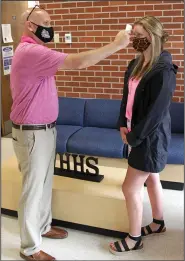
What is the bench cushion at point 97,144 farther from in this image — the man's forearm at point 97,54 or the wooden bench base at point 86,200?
the man's forearm at point 97,54

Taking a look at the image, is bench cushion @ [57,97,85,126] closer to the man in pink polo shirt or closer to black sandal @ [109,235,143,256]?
the man in pink polo shirt

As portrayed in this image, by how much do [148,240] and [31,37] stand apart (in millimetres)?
1636

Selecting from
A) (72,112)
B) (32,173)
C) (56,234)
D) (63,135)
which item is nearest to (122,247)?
(56,234)

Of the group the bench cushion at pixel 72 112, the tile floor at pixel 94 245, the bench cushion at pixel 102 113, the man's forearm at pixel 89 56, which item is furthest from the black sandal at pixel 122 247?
the bench cushion at pixel 72 112

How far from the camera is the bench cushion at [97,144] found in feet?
10.7

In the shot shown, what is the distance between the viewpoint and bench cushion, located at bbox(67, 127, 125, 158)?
10.7 feet

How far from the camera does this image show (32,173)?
2.12 meters

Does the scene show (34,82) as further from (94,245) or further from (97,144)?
(97,144)

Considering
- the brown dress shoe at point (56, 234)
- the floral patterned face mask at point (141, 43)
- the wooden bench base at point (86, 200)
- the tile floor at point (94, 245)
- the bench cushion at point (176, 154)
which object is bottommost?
the tile floor at point (94, 245)

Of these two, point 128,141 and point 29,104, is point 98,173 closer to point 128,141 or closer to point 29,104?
point 128,141

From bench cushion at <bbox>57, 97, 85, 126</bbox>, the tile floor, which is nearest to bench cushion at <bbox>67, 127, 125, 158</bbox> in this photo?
bench cushion at <bbox>57, 97, 85, 126</bbox>

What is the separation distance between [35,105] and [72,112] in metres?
1.87

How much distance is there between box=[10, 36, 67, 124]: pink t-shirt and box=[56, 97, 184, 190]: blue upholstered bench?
1231 millimetres

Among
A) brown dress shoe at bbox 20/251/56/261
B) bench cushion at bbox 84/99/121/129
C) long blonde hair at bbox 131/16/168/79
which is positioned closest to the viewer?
long blonde hair at bbox 131/16/168/79
